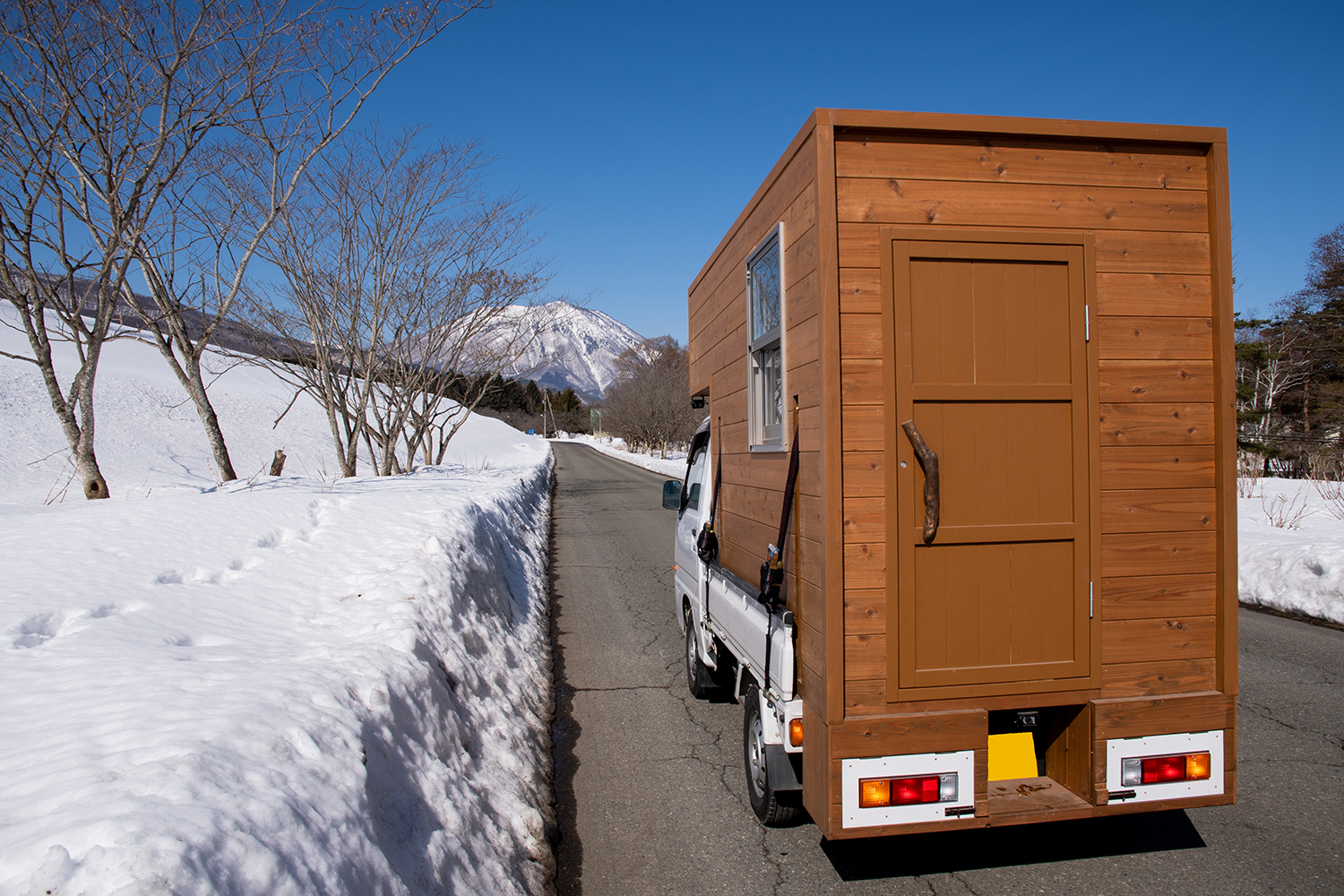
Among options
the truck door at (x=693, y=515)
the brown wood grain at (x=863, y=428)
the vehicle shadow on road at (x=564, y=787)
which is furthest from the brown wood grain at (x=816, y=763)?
the truck door at (x=693, y=515)

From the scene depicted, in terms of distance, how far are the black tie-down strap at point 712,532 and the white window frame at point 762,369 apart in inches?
31.9

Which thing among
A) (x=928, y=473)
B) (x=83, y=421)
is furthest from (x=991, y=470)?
(x=83, y=421)

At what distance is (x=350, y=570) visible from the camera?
4.85 metres

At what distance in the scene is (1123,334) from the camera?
2889mm

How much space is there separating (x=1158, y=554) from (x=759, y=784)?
206cm

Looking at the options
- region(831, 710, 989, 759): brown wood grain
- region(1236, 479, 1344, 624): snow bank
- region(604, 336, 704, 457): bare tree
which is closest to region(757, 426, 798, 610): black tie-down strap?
region(831, 710, 989, 759): brown wood grain

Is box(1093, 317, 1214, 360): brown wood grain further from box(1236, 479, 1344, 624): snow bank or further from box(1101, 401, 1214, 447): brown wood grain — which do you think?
box(1236, 479, 1344, 624): snow bank

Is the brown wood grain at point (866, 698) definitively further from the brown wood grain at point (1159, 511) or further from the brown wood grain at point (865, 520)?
the brown wood grain at point (1159, 511)

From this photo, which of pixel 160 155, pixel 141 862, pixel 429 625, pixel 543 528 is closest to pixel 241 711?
pixel 141 862

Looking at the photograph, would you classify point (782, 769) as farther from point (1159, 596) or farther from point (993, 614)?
point (1159, 596)

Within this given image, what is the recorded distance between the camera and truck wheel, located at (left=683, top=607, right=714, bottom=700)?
5.05 meters

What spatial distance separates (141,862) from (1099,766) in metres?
3.10

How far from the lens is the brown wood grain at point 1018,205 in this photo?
277 cm

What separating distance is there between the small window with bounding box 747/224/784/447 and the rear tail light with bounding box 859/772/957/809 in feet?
4.62
